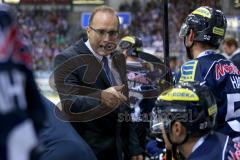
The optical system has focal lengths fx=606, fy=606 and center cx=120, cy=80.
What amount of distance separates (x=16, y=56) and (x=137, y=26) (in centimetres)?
2089

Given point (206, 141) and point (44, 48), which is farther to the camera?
point (44, 48)

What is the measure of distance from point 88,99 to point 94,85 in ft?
0.39

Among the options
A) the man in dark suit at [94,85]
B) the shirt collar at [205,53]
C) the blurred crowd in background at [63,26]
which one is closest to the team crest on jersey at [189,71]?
the shirt collar at [205,53]

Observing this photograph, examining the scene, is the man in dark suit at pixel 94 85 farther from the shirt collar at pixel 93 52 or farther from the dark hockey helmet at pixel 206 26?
the dark hockey helmet at pixel 206 26

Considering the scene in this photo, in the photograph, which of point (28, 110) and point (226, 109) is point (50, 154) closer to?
point (28, 110)

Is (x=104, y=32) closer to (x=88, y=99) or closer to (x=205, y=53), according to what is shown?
(x=88, y=99)

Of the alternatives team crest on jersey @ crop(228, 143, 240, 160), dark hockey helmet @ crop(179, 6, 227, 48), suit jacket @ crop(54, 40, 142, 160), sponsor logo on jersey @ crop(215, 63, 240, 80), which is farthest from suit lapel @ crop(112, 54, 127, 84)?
team crest on jersey @ crop(228, 143, 240, 160)

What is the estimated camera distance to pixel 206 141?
280 cm

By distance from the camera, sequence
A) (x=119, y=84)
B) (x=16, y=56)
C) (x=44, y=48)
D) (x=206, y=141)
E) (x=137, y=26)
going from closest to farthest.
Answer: (x=16, y=56) < (x=206, y=141) < (x=119, y=84) < (x=44, y=48) < (x=137, y=26)

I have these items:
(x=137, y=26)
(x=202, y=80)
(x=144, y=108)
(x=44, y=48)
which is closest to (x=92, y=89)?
(x=202, y=80)

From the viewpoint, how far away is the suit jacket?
358 cm

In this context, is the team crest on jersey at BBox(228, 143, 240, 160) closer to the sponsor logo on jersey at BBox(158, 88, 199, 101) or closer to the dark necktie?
the sponsor logo on jersey at BBox(158, 88, 199, 101)

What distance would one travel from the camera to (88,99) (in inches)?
139

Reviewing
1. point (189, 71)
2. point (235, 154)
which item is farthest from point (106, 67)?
point (235, 154)
